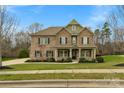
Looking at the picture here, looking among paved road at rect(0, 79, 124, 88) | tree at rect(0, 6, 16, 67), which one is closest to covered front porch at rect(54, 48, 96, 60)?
tree at rect(0, 6, 16, 67)

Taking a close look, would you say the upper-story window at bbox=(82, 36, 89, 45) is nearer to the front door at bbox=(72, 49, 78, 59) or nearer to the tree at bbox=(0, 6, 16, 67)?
the front door at bbox=(72, 49, 78, 59)

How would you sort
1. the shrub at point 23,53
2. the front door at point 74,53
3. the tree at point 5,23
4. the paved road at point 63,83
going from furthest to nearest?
the shrub at point 23,53
the front door at point 74,53
the tree at point 5,23
the paved road at point 63,83

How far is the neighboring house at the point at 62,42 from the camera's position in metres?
16.8

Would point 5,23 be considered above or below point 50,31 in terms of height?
below

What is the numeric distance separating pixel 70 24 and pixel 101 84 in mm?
12552

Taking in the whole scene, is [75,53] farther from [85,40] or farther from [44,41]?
[44,41]

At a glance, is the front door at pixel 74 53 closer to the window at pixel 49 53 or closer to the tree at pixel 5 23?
the window at pixel 49 53

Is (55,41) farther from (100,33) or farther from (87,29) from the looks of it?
(100,33)

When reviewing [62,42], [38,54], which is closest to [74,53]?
[62,42]

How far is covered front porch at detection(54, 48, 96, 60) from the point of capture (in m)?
16.9

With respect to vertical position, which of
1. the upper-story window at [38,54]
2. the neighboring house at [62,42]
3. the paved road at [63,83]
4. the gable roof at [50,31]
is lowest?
the paved road at [63,83]

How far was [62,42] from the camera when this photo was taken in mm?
16953

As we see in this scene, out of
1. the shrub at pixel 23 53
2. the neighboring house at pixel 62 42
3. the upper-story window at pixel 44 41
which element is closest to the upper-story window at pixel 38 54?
the neighboring house at pixel 62 42

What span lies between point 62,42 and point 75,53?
4.90 feet
